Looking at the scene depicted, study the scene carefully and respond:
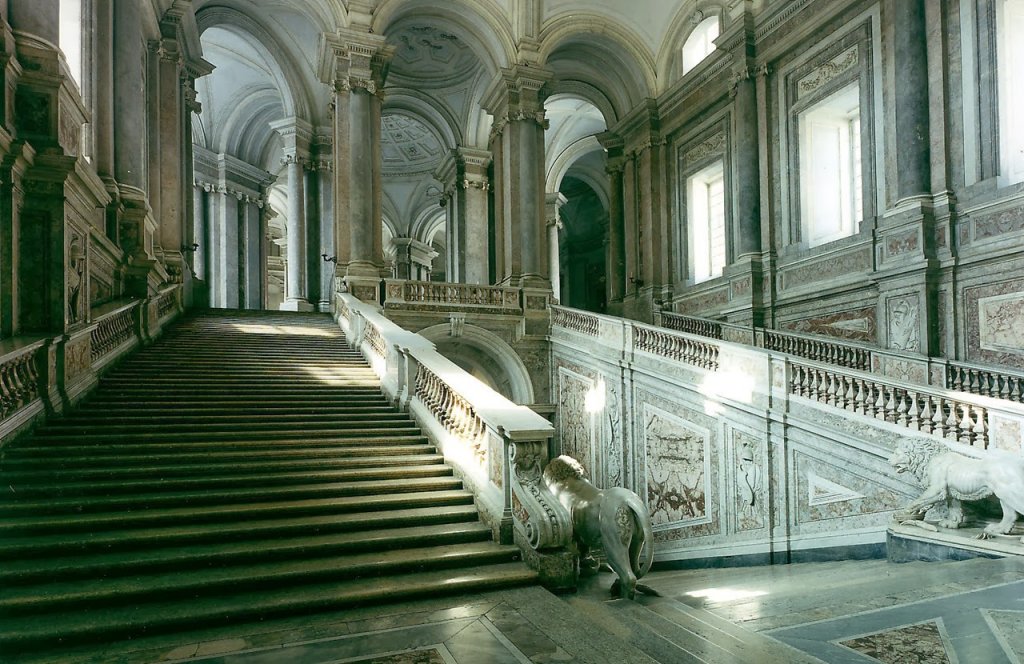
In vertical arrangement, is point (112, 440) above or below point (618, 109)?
below

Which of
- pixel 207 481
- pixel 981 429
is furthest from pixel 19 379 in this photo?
pixel 981 429

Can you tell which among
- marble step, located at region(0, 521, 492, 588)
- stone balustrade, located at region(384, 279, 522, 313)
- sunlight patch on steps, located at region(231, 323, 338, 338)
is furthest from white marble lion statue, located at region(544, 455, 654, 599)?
stone balustrade, located at region(384, 279, 522, 313)

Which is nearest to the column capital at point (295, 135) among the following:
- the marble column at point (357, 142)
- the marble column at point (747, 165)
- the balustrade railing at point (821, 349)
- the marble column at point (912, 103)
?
the marble column at point (357, 142)

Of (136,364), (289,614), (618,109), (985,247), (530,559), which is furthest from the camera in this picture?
(618,109)

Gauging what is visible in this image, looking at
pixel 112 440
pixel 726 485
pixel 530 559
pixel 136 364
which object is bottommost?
pixel 726 485

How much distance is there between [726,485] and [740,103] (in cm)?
951

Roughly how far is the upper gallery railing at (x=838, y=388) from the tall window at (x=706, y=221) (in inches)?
222

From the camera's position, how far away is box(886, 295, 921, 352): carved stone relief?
1083cm

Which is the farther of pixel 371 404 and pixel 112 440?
pixel 371 404

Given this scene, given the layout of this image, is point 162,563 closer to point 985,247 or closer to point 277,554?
point 277,554

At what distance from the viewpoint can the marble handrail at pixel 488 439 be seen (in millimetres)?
5141

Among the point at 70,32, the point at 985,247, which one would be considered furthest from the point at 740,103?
the point at 70,32

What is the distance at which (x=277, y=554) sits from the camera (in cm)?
486

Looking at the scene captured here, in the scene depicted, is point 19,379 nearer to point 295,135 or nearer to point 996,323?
point 996,323
